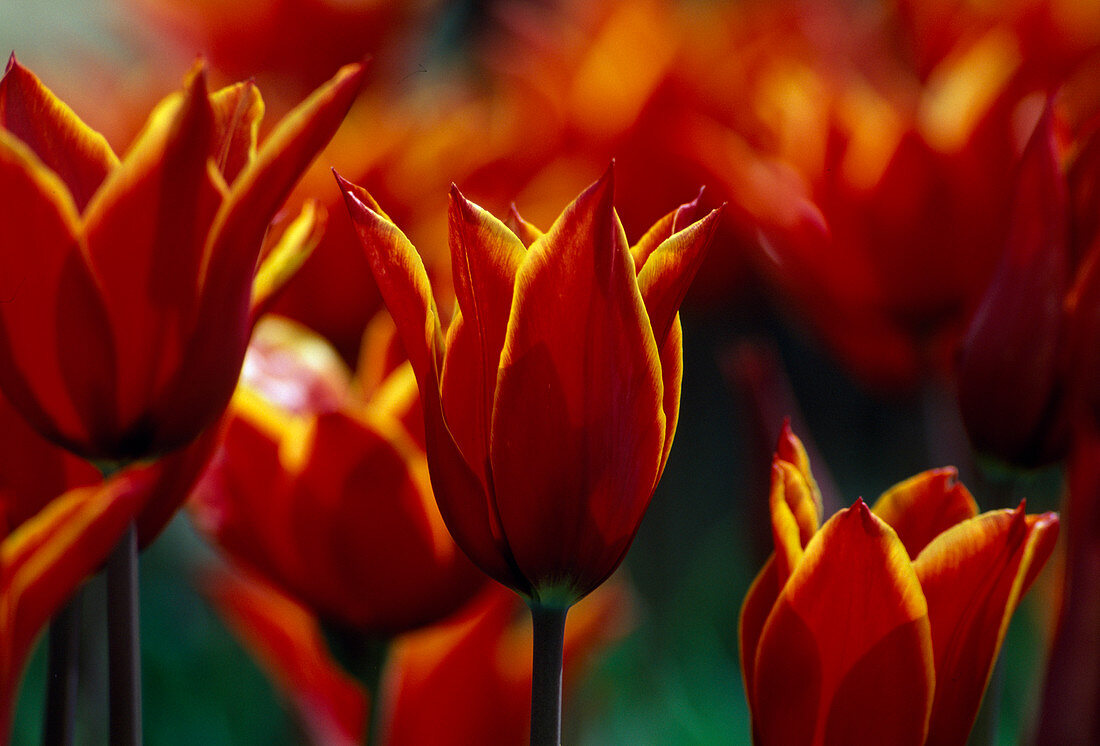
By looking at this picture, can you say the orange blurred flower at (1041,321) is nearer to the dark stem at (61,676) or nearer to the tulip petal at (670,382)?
the tulip petal at (670,382)

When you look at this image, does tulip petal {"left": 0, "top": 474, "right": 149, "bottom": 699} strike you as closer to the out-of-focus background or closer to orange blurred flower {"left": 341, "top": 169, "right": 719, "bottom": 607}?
orange blurred flower {"left": 341, "top": 169, "right": 719, "bottom": 607}

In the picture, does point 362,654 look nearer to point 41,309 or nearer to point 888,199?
point 41,309

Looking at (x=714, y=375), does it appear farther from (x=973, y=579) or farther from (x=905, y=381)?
(x=973, y=579)

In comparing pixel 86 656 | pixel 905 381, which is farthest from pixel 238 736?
pixel 905 381

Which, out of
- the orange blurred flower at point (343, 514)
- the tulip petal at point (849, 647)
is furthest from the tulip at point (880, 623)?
the orange blurred flower at point (343, 514)

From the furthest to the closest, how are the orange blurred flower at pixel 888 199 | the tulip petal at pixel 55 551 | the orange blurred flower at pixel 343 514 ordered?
the orange blurred flower at pixel 888 199, the orange blurred flower at pixel 343 514, the tulip petal at pixel 55 551

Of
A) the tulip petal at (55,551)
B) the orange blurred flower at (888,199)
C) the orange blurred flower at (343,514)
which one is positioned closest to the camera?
the tulip petal at (55,551)

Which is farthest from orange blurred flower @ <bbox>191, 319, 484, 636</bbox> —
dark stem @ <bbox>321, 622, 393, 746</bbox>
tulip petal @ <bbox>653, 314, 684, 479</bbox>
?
tulip petal @ <bbox>653, 314, 684, 479</bbox>
